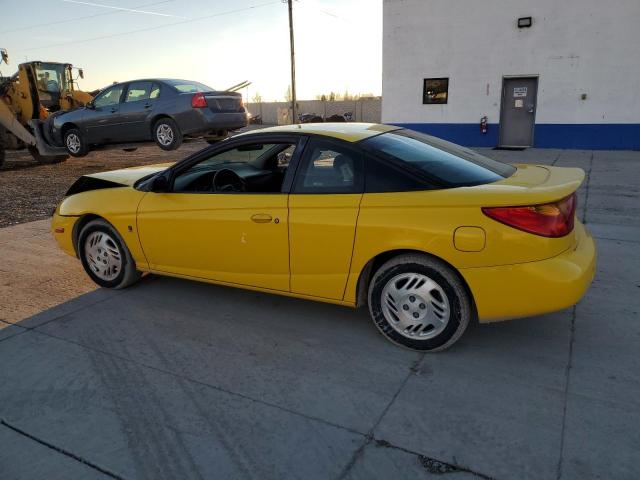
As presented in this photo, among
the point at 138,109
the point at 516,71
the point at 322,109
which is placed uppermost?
the point at 516,71

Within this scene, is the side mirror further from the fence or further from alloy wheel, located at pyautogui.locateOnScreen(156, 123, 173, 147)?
the fence

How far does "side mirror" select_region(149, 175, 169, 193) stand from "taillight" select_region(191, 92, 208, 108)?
6.75m

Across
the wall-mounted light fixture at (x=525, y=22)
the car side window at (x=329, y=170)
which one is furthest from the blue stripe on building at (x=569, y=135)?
the car side window at (x=329, y=170)

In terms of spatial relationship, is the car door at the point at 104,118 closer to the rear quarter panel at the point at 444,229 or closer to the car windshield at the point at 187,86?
the car windshield at the point at 187,86

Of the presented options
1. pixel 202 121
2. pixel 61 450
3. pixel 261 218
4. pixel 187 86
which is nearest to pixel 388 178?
pixel 261 218

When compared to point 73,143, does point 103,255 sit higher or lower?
lower

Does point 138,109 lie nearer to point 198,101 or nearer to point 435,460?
point 198,101

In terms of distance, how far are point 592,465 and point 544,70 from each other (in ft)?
51.6

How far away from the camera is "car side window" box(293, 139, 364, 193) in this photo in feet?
10.9

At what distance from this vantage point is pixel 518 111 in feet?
53.1

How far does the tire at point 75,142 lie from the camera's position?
468 inches

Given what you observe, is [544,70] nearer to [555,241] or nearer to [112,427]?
[555,241]

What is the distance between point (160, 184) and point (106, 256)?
1.02 metres

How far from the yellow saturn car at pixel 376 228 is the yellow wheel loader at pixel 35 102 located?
10.3 metres
